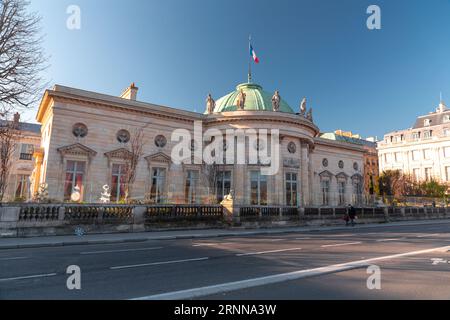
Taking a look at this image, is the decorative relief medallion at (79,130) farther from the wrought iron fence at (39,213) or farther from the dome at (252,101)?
the dome at (252,101)

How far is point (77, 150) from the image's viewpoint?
26.4 meters

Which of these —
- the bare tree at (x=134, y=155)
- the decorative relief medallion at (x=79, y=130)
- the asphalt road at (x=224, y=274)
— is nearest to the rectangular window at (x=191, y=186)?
the bare tree at (x=134, y=155)

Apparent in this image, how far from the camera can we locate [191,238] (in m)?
15.5

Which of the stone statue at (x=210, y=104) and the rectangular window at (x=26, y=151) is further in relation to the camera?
the rectangular window at (x=26, y=151)

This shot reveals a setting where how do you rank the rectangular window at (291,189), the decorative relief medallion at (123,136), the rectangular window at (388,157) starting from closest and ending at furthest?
the decorative relief medallion at (123,136)
the rectangular window at (291,189)
the rectangular window at (388,157)

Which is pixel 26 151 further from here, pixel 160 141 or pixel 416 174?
pixel 416 174

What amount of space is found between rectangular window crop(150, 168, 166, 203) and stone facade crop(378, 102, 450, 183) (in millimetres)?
67121

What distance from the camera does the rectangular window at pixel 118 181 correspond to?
28.1m

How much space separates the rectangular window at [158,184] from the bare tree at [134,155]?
2334 mm

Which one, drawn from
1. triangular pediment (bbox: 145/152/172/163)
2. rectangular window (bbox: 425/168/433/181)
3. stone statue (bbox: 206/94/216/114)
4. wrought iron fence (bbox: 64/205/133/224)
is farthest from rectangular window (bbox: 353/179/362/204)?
wrought iron fence (bbox: 64/205/133/224)

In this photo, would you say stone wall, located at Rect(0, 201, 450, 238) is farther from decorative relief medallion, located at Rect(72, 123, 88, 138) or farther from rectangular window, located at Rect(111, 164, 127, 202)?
decorative relief medallion, located at Rect(72, 123, 88, 138)

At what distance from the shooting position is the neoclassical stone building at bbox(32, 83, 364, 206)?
26.1 meters

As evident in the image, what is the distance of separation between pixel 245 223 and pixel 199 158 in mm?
13505
